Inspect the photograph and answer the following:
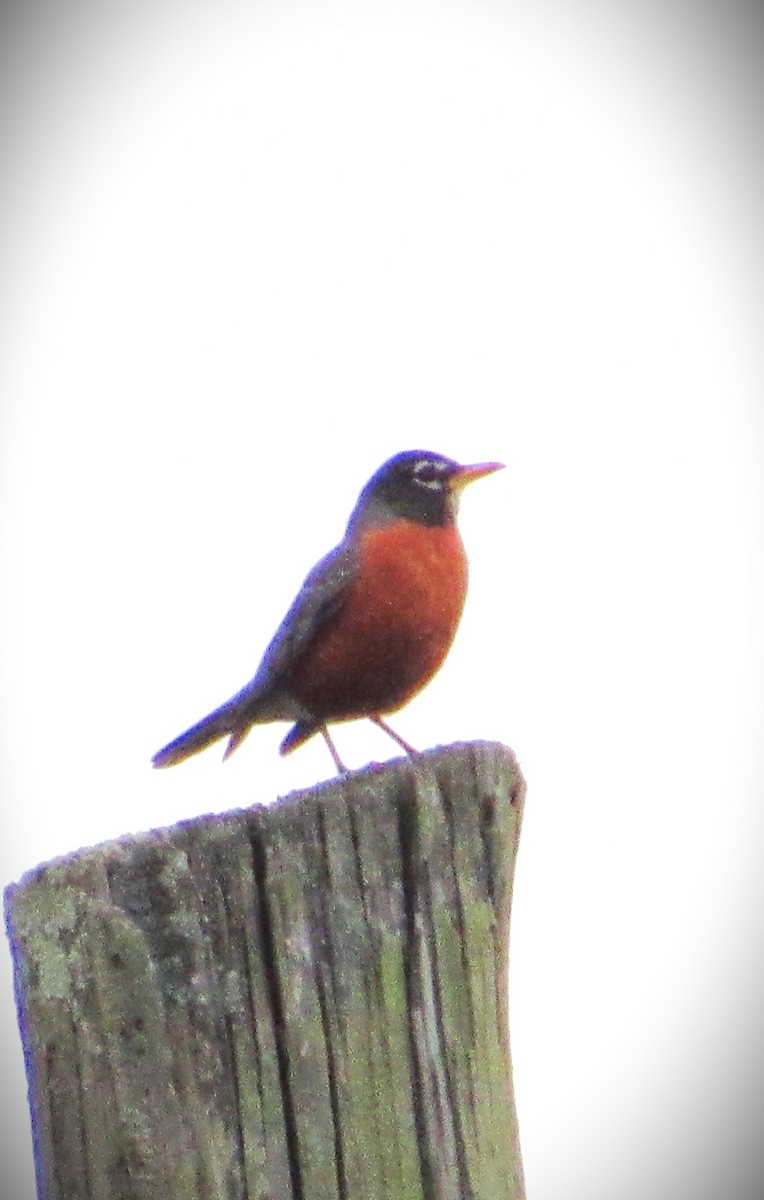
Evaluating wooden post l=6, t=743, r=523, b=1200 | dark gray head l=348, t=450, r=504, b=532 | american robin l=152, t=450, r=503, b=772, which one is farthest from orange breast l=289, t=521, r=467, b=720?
wooden post l=6, t=743, r=523, b=1200

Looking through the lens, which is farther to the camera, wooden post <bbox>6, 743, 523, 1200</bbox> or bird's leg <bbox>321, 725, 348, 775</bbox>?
bird's leg <bbox>321, 725, 348, 775</bbox>

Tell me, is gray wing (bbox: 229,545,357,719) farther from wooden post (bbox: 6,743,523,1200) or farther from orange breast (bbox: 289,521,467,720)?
wooden post (bbox: 6,743,523,1200)

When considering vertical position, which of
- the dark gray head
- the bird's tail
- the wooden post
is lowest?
the wooden post

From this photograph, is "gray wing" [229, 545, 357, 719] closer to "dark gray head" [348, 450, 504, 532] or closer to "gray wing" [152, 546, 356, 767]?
"gray wing" [152, 546, 356, 767]

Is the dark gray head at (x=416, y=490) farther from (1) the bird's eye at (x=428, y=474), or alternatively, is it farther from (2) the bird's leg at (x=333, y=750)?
(2) the bird's leg at (x=333, y=750)

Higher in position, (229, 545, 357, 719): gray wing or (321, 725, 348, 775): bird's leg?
(229, 545, 357, 719): gray wing

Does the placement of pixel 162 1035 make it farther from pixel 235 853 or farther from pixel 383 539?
pixel 383 539

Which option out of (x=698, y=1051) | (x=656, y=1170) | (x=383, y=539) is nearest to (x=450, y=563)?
(x=383, y=539)

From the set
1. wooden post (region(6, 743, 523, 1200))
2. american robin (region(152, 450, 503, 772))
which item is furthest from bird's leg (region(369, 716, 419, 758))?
wooden post (region(6, 743, 523, 1200))
